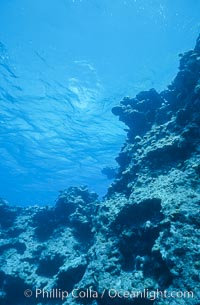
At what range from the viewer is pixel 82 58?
16.0 metres

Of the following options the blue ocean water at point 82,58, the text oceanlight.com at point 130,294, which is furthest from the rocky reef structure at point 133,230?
the blue ocean water at point 82,58

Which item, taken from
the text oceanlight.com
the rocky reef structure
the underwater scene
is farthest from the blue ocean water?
the text oceanlight.com

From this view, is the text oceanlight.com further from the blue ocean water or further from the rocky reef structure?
the blue ocean water

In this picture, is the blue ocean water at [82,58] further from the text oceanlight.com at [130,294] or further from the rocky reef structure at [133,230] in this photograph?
the text oceanlight.com at [130,294]

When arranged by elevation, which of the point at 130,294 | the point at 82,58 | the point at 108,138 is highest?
the point at 108,138

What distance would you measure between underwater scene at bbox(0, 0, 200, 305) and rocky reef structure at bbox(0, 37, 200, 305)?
28mm

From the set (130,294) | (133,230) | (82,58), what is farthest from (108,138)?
(130,294)

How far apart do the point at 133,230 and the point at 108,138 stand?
767 inches

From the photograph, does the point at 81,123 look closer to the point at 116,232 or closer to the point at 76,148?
the point at 76,148

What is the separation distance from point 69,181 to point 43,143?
14734 mm

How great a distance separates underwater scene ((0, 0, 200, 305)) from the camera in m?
4.49

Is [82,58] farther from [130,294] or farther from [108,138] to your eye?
[130,294]

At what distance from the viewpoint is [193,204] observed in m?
4.49

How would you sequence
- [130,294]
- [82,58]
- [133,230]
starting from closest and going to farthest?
[130,294]
[133,230]
[82,58]
